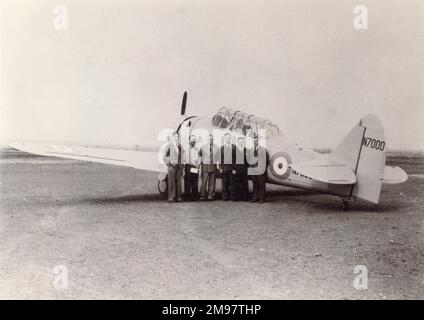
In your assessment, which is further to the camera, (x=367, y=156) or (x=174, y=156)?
(x=174, y=156)

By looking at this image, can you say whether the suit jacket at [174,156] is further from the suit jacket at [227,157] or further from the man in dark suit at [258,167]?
the man in dark suit at [258,167]

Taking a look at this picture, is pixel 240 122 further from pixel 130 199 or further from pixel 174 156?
pixel 130 199

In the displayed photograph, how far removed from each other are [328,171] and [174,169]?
11.9ft

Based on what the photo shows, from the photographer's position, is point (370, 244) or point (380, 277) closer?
point (380, 277)

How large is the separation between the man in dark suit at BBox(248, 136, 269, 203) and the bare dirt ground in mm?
498

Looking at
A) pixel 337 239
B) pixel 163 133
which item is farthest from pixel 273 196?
pixel 337 239

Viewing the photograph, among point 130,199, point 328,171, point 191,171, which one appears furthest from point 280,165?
point 130,199

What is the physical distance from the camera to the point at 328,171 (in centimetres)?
925

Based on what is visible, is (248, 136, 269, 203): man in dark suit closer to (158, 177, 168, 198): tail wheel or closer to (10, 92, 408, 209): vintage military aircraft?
(10, 92, 408, 209): vintage military aircraft

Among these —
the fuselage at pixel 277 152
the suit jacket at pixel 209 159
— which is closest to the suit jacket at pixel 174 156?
the suit jacket at pixel 209 159
